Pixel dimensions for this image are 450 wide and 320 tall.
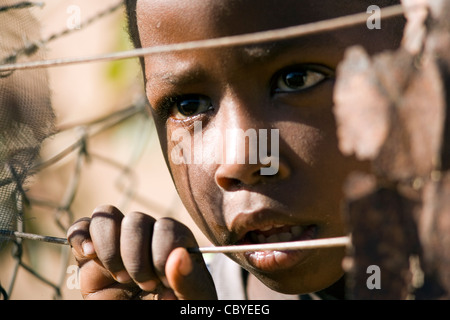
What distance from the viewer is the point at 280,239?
2.39 ft

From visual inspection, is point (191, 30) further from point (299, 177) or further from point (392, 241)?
point (392, 241)

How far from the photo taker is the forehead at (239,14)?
711 millimetres

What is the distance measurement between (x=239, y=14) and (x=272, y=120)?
5.4 inches

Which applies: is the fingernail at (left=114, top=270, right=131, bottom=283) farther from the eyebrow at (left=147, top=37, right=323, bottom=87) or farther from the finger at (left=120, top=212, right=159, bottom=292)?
the eyebrow at (left=147, top=37, right=323, bottom=87)

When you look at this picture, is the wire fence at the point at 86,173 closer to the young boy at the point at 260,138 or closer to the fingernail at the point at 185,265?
the young boy at the point at 260,138

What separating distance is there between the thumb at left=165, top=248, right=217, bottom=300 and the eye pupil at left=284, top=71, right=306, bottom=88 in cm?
28

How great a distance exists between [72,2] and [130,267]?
204 cm

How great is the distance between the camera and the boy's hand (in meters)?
0.58

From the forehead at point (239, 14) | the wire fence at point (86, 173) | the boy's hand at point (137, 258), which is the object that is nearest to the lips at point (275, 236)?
the boy's hand at point (137, 258)

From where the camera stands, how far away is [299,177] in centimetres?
71

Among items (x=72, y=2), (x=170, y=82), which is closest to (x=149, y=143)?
(x=72, y=2)

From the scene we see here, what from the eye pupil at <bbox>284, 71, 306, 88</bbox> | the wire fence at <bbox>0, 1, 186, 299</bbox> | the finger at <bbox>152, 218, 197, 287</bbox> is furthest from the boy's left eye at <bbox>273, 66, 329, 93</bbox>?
the wire fence at <bbox>0, 1, 186, 299</bbox>

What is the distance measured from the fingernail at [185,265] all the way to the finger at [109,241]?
10 cm

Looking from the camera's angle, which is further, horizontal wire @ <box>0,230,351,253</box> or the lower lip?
the lower lip
